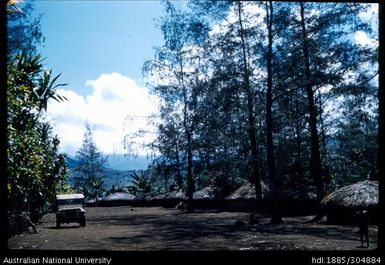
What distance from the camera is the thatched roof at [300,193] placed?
2856 cm

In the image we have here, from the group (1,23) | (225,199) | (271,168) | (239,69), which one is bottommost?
(225,199)

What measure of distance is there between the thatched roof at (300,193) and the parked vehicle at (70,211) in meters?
16.2

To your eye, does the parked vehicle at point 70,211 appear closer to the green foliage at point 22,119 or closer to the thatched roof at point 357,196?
the green foliage at point 22,119

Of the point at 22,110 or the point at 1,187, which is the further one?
the point at 22,110

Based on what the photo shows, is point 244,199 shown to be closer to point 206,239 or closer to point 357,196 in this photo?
point 357,196

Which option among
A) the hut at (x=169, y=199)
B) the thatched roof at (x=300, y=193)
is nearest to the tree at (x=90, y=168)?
the hut at (x=169, y=199)

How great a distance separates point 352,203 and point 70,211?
1617 centimetres

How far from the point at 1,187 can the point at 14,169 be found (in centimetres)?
735

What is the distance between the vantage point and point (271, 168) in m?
18.2

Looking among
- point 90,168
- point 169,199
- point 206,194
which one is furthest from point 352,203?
point 90,168

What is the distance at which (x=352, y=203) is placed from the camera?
60.2 ft
